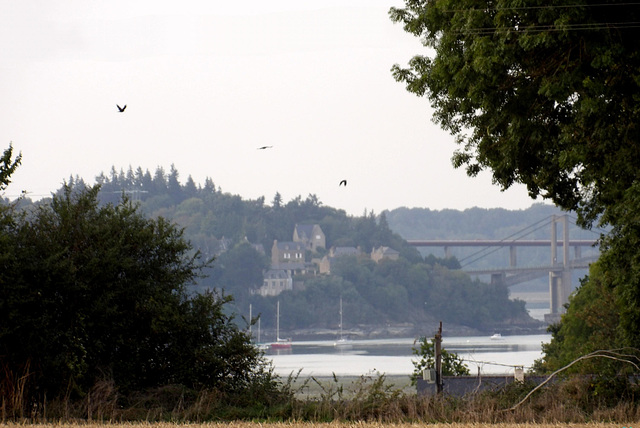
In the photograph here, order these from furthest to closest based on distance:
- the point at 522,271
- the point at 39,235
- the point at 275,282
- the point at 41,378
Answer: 1. the point at 275,282
2. the point at 522,271
3. the point at 39,235
4. the point at 41,378

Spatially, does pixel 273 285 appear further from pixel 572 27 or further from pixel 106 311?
pixel 572 27

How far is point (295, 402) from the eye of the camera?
49.1 feet

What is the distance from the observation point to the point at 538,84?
17141mm

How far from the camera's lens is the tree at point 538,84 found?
1573cm

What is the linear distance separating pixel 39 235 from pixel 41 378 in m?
3.22

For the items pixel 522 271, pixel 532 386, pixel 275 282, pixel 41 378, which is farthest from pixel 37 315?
pixel 275 282

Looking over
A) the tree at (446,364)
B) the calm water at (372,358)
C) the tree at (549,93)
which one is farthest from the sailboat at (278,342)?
the tree at (549,93)

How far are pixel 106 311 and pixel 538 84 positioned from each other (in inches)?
361

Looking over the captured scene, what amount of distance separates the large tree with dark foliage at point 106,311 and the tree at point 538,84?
635 centimetres

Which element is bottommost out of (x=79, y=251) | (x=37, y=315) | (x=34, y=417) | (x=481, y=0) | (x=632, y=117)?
(x=34, y=417)

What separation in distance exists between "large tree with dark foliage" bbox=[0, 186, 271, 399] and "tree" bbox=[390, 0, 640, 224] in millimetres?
6348

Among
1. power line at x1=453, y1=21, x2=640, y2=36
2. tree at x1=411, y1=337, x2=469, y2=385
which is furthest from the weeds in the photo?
tree at x1=411, y1=337, x2=469, y2=385

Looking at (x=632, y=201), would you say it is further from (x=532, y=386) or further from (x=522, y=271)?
(x=522, y=271)

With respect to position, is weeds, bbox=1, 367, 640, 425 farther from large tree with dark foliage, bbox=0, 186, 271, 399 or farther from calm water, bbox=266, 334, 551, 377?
calm water, bbox=266, 334, 551, 377
